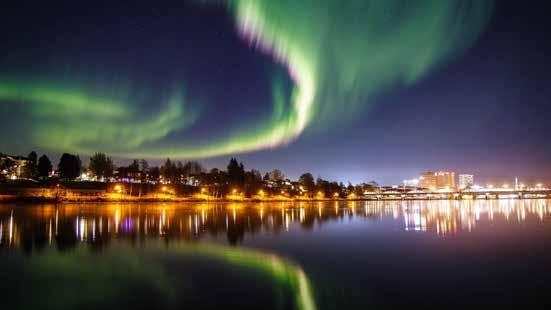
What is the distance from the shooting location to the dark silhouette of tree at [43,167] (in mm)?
144625

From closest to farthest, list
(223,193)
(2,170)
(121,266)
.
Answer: (121,266), (2,170), (223,193)

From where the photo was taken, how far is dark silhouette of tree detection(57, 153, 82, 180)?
147000mm

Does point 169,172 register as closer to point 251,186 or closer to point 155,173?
point 155,173

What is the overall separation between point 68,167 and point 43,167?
8.52 metres

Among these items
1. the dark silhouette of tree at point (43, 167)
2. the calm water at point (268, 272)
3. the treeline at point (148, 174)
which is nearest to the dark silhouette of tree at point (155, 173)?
the treeline at point (148, 174)

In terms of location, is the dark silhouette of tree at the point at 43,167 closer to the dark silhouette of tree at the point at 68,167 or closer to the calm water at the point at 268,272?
the dark silhouette of tree at the point at 68,167

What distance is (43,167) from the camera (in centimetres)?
14550

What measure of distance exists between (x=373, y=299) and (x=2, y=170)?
161m

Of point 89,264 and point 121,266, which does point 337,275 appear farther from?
point 89,264

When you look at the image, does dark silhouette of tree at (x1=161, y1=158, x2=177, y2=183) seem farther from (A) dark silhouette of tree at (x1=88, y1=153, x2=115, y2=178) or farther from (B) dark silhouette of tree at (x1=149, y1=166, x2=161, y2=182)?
(A) dark silhouette of tree at (x1=88, y1=153, x2=115, y2=178)

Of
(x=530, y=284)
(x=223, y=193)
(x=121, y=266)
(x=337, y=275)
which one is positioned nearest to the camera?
(x=530, y=284)

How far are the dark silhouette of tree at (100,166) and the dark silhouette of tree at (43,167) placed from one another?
1993 cm

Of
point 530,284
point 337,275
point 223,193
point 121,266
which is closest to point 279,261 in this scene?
point 337,275

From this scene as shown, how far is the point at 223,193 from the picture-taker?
165875 millimetres
